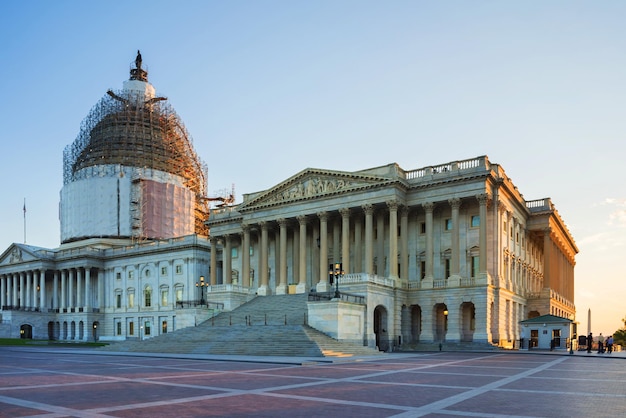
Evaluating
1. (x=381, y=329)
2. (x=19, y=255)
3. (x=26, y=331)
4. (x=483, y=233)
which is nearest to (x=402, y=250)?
(x=483, y=233)

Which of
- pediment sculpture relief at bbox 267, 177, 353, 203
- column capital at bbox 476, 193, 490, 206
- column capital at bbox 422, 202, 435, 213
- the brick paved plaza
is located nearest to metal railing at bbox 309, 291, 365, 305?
column capital at bbox 422, 202, 435, 213

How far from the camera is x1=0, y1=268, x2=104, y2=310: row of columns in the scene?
103 m

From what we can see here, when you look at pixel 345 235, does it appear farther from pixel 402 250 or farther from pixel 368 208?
pixel 402 250

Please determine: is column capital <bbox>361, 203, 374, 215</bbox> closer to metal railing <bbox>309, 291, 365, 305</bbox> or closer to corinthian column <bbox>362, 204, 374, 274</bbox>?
corinthian column <bbox>362, 204, 374, 274</bbox>

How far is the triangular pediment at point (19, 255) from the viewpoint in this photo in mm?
105688

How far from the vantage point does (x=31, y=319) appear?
333 ft

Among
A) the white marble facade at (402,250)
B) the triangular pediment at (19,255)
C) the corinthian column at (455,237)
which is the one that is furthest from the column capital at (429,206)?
the triangular pediment at (19,255)

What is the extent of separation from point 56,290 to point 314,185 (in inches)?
2459

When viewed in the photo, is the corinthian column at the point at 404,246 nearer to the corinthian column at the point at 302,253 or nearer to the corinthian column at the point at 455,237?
the corinthian column at the point at 455,237

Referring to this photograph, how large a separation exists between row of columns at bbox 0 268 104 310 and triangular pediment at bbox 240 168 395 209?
143 ft

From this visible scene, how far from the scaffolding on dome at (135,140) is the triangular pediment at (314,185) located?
4423 centimetres

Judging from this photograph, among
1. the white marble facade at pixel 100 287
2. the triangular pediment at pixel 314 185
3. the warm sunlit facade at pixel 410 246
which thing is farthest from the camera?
the white marble facade at pixel 100 287

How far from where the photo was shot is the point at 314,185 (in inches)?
2645

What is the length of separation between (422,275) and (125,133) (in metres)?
68.8
